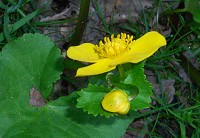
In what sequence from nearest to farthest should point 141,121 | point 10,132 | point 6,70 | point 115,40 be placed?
point 115,40 → point 10,132 → point 6,70 → point 141,121

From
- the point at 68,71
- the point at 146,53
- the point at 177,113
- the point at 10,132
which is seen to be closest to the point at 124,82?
the point at 146,53

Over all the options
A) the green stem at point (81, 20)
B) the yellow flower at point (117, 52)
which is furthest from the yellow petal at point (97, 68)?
the green stem at point (81, 20)

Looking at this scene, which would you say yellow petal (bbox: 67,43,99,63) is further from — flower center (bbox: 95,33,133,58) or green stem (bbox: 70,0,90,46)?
green stem (bbox: 70,0,90,46)

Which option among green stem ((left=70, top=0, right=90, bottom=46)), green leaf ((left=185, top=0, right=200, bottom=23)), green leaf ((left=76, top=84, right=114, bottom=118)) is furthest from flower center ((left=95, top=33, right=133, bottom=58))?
green leaf ((left=185, top=0, right=200, bottom=23))

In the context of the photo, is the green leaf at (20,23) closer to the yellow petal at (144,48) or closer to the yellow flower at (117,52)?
the yellow flower at (117,52)

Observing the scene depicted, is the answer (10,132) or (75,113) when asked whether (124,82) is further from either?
(10,132)

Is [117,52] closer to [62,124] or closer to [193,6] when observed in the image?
[62,124]

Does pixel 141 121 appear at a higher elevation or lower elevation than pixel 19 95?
lower

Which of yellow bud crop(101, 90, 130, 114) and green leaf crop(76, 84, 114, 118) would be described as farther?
green leaf crop(76, 84, 114, 118)
